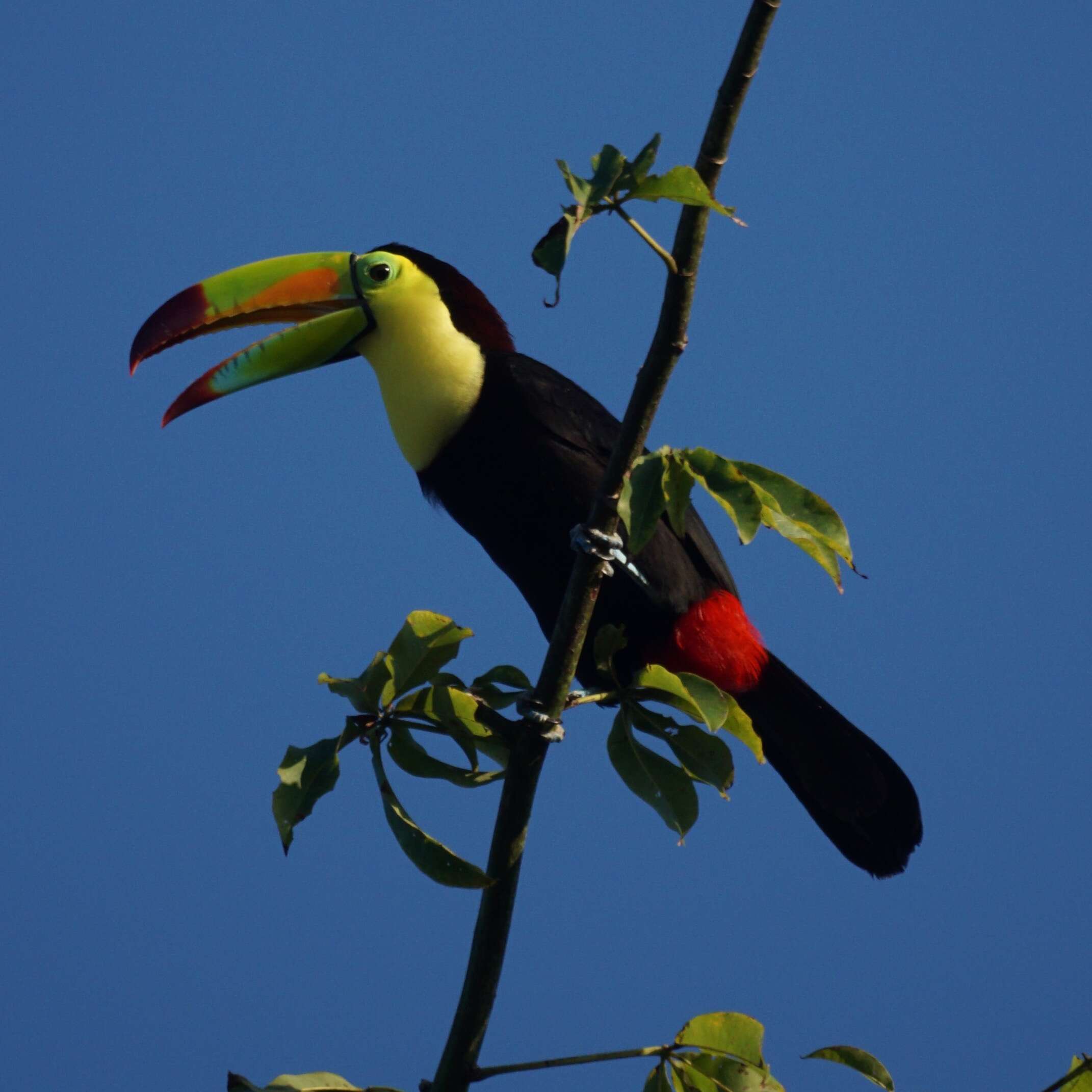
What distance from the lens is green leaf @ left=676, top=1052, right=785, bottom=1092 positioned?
2.12 meters

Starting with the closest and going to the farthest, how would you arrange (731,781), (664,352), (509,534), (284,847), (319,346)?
(664,352) < (284,847) < (731,781) < (509,534) < (319,346)

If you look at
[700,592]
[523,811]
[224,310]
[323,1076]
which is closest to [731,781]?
[523,811]

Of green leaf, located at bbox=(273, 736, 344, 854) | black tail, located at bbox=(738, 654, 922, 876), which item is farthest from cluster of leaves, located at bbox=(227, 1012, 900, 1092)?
black tail, located at bbox=(738, 654, 922, 876)

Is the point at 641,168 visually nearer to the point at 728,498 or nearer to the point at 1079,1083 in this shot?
the point at 728,498

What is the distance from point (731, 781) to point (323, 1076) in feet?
2.70

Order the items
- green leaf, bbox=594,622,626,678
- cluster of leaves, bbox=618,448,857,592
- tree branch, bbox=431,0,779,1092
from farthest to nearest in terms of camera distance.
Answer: green leaf, bbox=594,622,626,678 < cluster of leaves, bbox=618,448,857,592 < tree branch, bbox=431,0,779,1092

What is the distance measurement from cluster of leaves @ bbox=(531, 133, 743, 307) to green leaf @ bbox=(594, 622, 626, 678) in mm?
930

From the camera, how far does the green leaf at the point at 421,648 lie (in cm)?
247

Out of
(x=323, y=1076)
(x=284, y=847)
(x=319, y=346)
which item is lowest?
(x=323, y=1076)

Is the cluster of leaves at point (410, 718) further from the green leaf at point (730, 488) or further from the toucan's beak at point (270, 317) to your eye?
the toucan's beak at point (270, 317)

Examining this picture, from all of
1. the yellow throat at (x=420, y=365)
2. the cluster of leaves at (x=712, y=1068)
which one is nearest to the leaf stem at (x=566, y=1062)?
the cluster of leaves at (x=712, y=1068)

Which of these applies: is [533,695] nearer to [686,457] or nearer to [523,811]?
[523,811]

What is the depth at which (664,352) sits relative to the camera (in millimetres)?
2090

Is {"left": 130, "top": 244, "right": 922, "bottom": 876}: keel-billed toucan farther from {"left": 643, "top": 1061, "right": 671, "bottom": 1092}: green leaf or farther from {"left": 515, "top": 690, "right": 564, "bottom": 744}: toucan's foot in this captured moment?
{"left": 643, "top": 1061, "right": 671, "bottom": 1092}: green leaf
